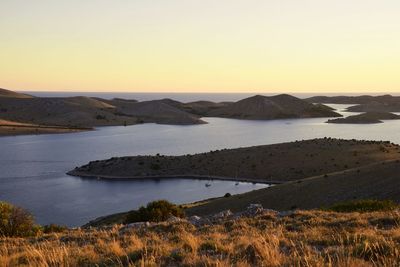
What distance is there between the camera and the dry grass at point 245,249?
7.40 meters

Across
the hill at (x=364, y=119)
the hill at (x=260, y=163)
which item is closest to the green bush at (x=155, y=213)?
the hill at (x=260, y=163)

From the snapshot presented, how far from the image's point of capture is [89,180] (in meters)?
73.3

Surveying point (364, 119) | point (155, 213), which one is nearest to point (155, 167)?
point (155, 213)

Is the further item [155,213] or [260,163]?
[260,163]

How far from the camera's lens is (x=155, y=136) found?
433 feet

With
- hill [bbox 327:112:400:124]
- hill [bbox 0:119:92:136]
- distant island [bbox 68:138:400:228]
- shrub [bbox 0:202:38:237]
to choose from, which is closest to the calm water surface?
distant island [bbox 68:138:400:228]

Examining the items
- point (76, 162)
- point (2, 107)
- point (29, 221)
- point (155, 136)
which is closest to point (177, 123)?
point (155, 136)

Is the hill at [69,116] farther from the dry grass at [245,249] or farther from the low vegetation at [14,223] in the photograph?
the dry grass at [245,249]

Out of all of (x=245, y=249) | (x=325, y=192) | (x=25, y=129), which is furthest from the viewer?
(x=25, y=129)

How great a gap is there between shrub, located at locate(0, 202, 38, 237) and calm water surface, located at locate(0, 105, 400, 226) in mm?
24111

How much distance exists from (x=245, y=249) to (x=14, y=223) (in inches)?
667

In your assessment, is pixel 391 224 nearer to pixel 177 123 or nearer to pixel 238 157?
pixel 238 157

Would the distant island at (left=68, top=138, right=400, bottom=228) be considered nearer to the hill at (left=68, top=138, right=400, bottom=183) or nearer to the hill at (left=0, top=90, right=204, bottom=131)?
the hill at (left=68, top=138, right=400, bottom=183)

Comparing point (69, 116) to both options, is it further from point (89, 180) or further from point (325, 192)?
point (325, 192)
